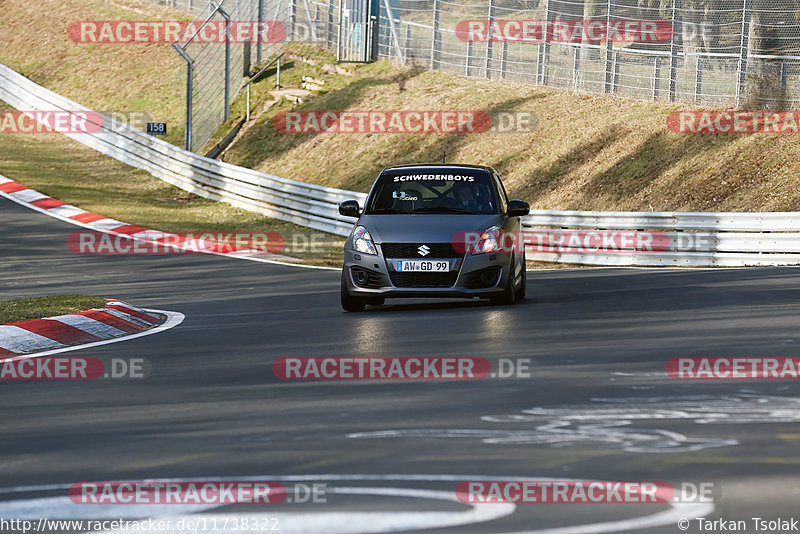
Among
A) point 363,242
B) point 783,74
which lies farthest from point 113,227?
point 783,74

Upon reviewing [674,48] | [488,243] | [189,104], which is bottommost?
[488,243]

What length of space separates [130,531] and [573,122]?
87.9 ft

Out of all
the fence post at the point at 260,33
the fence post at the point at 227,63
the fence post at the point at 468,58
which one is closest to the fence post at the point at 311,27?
the fence post at the point at 260,33

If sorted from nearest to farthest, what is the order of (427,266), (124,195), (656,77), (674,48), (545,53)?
1. (427,266)
2. (674,48)
3. (656,77)
4. (124,195)
5. (545,53)

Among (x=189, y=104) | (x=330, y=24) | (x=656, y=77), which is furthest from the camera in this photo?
(x=330, y=24)

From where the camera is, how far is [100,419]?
7.42m

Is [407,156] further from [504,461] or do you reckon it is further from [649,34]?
[504,461]

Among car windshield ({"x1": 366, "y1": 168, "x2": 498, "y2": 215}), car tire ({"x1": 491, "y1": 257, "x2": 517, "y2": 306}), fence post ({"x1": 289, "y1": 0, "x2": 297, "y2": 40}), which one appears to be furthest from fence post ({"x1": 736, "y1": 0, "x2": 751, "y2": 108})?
fence post ({"x1": 289, "y1": 0, "x2": 297, "y2": 40})

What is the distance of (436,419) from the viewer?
7180 mm

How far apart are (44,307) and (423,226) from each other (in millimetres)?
4111

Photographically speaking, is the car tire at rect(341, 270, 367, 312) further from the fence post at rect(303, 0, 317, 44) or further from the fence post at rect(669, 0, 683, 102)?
the fence post at rect(303, 0, 317, 44)

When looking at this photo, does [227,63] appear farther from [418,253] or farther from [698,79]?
[418,253]

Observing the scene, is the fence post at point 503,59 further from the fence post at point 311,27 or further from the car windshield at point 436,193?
the car windshield at point 436,193

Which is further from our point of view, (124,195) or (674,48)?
(124,195)
